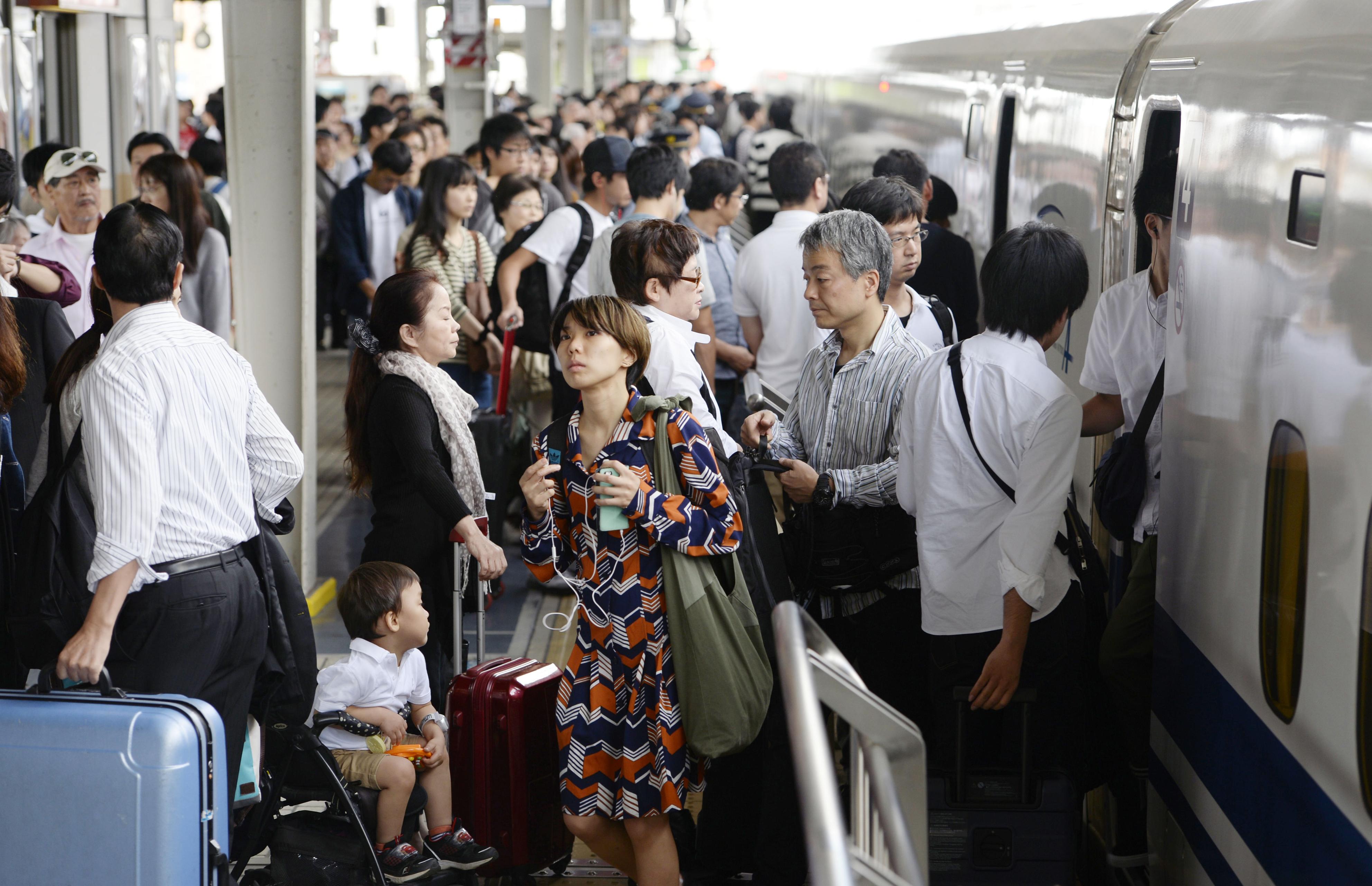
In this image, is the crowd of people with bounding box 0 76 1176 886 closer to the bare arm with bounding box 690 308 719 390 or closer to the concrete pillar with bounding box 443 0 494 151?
the bare arm with bounding box 690 308 719 390

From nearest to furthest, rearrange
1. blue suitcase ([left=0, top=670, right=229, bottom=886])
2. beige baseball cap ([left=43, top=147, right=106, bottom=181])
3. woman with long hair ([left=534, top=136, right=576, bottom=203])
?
blue suitcase ([left=0, top=670, right=229, bottom=886])
beige baseball cap ([left=43, top=147, right=106, bottom=181])
woman with long hair ([left=534, top=136, right=576, bottom=203])

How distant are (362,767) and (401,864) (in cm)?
25

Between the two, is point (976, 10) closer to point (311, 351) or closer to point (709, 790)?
point (311, 351)

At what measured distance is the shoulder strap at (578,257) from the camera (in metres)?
6.12

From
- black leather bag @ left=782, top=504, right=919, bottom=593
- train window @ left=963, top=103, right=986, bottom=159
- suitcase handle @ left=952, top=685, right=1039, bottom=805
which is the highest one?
train window @ left=963, top=103, right=986, bottom=159

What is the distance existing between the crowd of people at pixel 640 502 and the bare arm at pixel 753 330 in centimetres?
97

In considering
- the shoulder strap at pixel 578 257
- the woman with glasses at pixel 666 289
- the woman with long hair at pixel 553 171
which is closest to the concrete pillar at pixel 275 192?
the shoulder strap at pixel 578 257

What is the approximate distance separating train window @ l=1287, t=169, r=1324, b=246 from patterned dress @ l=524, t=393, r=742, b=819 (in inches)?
50.2

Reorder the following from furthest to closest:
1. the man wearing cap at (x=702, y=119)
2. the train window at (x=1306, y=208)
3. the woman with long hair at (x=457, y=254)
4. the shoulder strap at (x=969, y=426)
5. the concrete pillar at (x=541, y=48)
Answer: the concrete pillar at (x=541, y=48) → the man wearing cap at (x=702, y=119) → the woman with long hair at (x=457, y=254) → the shoulder strap at (x=969, y=426) → the train window at (x=1306, y=208)

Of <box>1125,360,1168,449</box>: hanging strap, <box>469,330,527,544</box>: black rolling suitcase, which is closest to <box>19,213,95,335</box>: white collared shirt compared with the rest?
<box>469,330,527,544</box>: black rolling suitcase

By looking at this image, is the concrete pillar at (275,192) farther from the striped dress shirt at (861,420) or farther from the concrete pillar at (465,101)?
the concrete pillar at (465,101)

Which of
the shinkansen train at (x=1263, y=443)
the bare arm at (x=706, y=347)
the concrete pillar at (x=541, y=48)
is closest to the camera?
the shinkansen train at (x=1263, y=443)

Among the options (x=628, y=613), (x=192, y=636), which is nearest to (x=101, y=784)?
(x=192, y=636)

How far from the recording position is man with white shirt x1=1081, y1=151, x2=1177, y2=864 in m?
3.28
